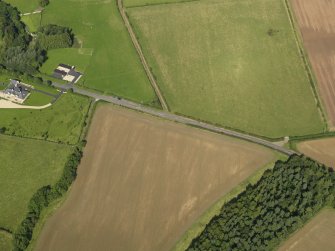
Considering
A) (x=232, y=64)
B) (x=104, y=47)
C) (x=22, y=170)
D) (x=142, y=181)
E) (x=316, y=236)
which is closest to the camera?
(x=316, y=236)

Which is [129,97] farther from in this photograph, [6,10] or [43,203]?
[6,10]

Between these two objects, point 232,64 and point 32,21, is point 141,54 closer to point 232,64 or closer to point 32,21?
point 232,64

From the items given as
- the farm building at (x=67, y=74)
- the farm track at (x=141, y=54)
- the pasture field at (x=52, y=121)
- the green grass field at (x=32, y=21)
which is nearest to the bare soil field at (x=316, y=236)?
the farm track at (x=141, y=54)

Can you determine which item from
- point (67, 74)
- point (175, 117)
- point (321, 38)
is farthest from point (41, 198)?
point (321, 38)

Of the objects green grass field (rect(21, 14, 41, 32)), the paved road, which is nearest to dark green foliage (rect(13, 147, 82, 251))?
the paved road

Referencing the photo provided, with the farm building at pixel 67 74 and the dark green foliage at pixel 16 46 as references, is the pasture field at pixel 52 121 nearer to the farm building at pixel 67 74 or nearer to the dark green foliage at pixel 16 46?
the farm building at pixel 67 74
